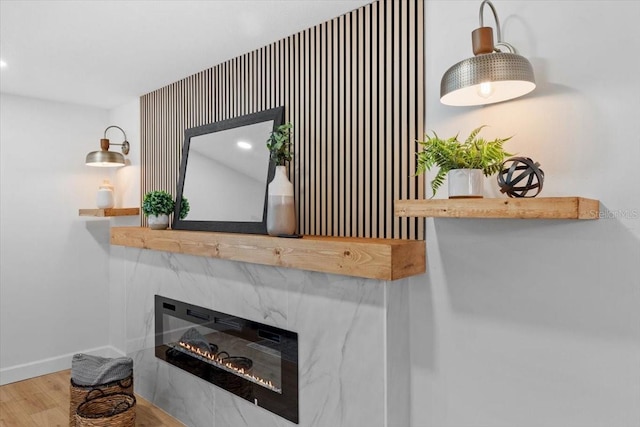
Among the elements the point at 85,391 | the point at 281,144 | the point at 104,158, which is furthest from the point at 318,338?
the point at 104,158

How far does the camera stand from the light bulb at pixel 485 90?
153cm

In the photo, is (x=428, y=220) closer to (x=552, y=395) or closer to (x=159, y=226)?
(x=552, y=395)

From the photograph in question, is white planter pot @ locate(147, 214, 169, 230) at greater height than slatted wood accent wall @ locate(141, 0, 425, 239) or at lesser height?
lesser

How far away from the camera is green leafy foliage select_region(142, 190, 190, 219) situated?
2983 mm

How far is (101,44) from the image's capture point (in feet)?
8.27

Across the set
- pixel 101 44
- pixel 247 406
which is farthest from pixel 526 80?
pixel 101 44

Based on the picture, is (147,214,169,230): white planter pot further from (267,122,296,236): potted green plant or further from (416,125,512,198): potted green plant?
(416,125,512,198): potted green plant

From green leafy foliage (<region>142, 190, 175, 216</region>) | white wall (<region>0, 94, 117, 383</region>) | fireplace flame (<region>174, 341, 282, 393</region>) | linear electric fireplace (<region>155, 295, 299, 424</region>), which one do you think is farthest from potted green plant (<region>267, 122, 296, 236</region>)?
white wall (<region>0, 94, 117, 383</region>)

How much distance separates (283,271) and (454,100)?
3.83 ft

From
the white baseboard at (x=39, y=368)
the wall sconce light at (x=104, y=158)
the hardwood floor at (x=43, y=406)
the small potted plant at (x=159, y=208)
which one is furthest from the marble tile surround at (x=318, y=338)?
the white baseboard at (x=39, y=368)

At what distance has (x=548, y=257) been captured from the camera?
1519 mm

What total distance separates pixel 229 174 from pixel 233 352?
3.62 feet

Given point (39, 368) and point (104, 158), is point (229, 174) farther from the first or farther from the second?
point (39, 368)

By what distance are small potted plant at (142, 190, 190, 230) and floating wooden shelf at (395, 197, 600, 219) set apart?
196cm
